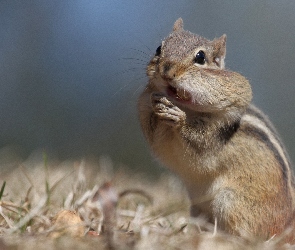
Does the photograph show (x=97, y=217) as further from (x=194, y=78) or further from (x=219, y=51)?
(x=219, y=51)

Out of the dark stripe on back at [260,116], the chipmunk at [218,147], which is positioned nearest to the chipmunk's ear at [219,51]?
the chipmunk at [218,147]

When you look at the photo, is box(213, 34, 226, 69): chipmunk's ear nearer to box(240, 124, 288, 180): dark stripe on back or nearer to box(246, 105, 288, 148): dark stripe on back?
box(246, 105, 288, 148): dark stripe on back

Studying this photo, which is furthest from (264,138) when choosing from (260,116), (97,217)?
(97,217)

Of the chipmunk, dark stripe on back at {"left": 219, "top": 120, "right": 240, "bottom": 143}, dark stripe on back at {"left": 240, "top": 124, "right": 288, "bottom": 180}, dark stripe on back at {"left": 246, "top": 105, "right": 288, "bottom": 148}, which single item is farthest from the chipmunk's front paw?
dark stripe on back at {"left": 246, "top": 105, "right": 288, "bottom": 148}

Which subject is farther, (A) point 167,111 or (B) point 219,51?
(B) point 219,51

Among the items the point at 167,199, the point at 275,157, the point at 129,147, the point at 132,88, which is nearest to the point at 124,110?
the point at 132,88

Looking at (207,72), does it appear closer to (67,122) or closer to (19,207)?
(19,207)
